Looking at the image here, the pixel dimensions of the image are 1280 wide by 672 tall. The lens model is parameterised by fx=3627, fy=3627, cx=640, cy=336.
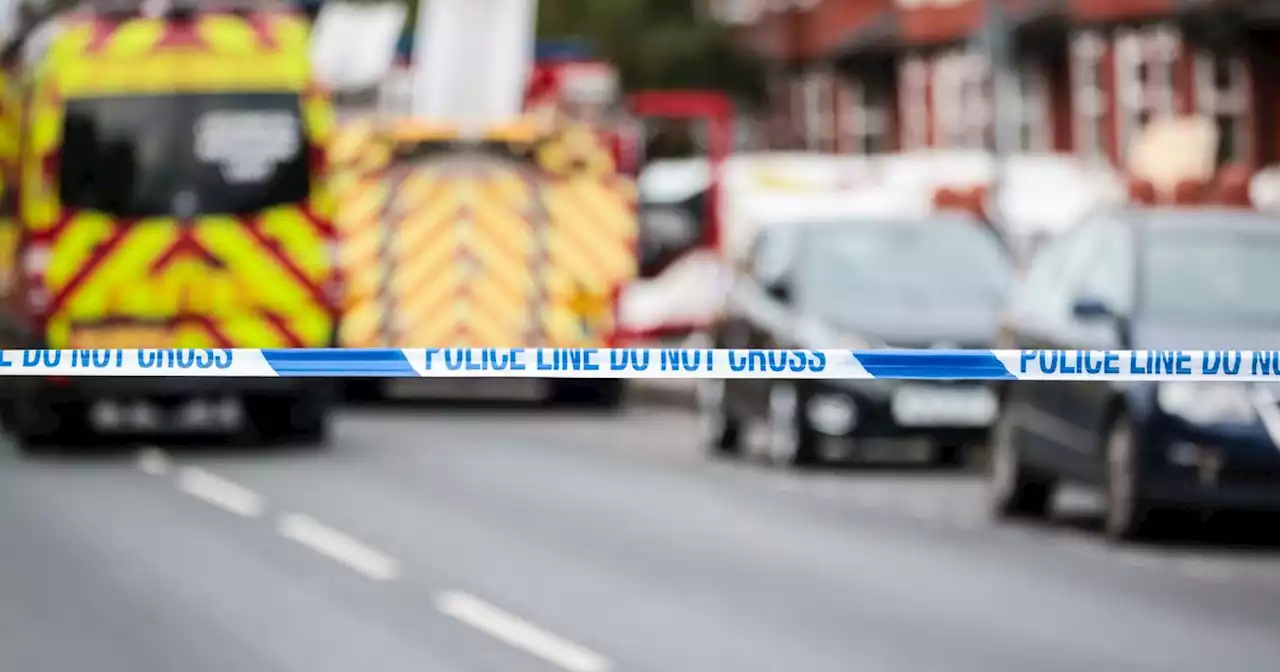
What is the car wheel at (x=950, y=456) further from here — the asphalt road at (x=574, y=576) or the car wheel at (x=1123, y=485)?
the car wheel at (x=1123, y=485)

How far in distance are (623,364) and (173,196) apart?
39.4ft

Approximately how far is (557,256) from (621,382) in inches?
56.6

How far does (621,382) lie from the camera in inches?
1129

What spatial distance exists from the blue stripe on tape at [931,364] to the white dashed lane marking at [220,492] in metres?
7.71

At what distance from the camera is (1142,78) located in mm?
48875

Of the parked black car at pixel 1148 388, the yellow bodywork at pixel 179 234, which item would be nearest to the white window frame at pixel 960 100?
the yellow bodywork at pixel 179 234

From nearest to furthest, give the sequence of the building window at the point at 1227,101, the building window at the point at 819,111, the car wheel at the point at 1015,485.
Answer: the car wheel at the point at 1015,485 → the building window at the point at 1227,101 → the building window at the point at 819,111

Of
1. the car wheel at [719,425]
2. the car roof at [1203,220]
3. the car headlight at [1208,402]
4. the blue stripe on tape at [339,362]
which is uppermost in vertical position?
the blue stripe on tape at [339,362]

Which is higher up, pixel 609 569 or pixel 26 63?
pixel 26 63

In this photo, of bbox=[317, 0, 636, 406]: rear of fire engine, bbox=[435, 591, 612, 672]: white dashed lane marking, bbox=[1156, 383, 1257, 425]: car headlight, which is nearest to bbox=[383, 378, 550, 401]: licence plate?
bbox=[317, 0, 636, 406]: rear of fire engine

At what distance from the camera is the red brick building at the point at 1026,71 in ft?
145

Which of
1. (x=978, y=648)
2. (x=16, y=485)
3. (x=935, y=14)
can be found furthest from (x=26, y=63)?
(x=935, y=14)

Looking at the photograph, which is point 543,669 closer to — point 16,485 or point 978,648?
point 978,648

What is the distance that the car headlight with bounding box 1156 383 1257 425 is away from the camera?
15.5 m
